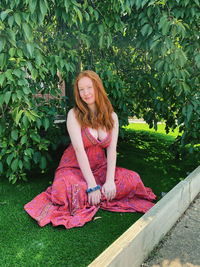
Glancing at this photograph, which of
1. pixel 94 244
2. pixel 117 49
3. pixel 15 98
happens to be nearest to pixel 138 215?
pixel 94 244

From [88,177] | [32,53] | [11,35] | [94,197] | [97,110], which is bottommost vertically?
[94,197]

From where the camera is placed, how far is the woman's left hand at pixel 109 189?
2546 millimetres

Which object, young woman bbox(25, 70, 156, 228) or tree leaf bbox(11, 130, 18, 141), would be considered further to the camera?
tree leaf bbox(11, 130, 18, 141)

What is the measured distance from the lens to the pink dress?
239 centimetres

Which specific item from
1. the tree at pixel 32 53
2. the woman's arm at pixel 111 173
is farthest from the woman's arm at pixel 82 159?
the tree at pixel 32 53

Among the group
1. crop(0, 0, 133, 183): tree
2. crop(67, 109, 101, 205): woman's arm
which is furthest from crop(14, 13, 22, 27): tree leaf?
crop(67, 109, 101, 205): woman's arm

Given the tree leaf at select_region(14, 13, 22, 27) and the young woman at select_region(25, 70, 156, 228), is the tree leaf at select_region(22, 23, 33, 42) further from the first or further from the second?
the young woman at select_region(25, 70, 156, 228)

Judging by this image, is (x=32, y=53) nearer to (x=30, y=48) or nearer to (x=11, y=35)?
(x=30, y=48)

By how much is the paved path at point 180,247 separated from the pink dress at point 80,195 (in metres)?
0.42

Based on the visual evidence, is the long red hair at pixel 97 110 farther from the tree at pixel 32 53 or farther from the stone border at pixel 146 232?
the stone border at pixel 146 232

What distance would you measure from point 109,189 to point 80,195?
11.9 inches

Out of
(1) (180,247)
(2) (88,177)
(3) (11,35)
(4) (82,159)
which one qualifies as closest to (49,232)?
(2) (88,177)

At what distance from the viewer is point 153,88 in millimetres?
3783

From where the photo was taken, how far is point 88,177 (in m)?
2.51
